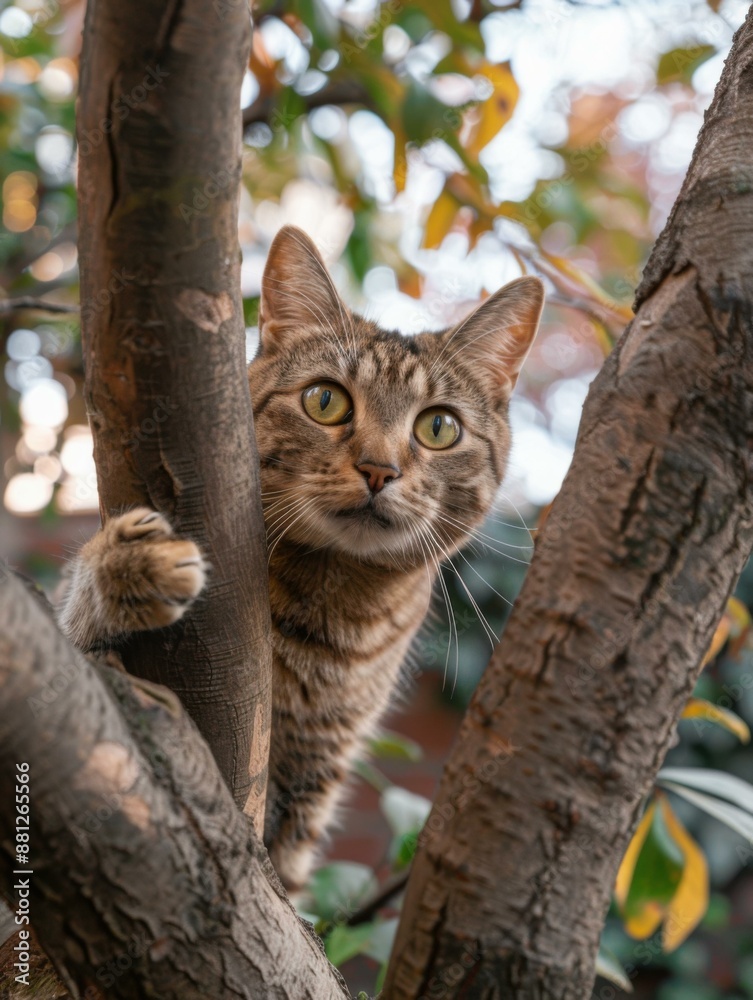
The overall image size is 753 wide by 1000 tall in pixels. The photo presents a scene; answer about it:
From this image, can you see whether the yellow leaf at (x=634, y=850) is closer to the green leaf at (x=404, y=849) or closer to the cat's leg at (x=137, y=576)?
the green leaf at (x=404, y=849)

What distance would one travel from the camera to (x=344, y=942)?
171 centimetres

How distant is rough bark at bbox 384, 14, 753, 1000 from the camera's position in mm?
817

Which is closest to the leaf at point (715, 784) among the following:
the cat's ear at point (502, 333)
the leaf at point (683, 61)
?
the cat's ear at point (502, 333)

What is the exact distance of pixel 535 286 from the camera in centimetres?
188

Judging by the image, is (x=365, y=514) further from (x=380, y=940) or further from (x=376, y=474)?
(x=380, y=940)

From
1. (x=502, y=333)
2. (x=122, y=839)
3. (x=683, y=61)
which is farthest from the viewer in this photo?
(x=502, y=333)

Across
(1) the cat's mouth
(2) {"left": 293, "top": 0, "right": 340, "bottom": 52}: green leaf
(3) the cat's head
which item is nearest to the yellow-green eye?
(3) the cat's head

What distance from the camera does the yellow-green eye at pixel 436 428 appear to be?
1.77 metres

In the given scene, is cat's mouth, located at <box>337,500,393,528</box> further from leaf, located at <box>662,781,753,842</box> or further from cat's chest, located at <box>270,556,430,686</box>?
leaf, located at <box>662,781,753,842</box>

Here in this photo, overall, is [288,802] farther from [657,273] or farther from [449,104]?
[449,104]

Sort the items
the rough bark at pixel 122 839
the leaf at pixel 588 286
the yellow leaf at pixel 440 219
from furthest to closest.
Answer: the yellow leaf at pixel 440 219 → the leaf at pixel 588 286 → the rough bark at pixel 122 839

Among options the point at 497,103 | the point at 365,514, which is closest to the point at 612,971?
the point at 365,514

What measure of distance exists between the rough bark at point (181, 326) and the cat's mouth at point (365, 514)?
0.50 m

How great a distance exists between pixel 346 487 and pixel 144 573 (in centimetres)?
54
